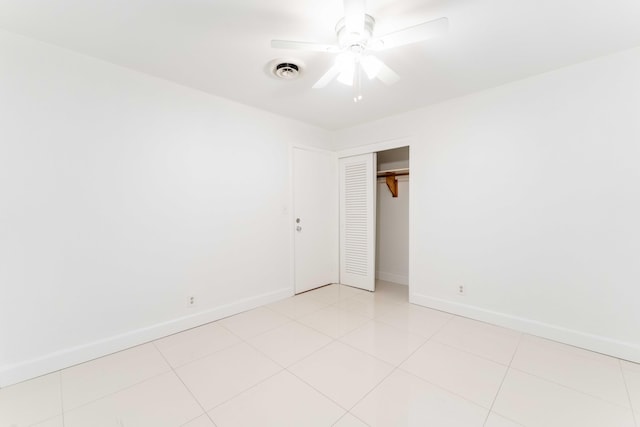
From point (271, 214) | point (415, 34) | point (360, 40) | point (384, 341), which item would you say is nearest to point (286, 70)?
point (360, 40)

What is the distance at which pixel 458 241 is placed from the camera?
9.29 feet

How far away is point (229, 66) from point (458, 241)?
9.42ft

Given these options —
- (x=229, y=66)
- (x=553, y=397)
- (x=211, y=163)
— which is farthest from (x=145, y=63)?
(x=553, y=397)

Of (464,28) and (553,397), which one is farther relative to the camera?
(464,28)

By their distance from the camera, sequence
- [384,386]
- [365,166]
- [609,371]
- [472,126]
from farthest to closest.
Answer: [365,166] < [472,126] < [609,371] < [384,386]

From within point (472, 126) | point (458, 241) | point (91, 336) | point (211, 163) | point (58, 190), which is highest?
point (472, 126)

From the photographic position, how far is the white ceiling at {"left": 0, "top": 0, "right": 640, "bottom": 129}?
5.02 ft

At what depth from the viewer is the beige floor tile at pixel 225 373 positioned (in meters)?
1.65

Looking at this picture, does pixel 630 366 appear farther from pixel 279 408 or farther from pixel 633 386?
pixel 279 408

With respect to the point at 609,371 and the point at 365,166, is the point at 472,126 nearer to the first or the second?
the point at 365,166

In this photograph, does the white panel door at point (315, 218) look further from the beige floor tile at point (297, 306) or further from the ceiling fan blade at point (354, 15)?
the ceiling fan blade at point (354, 15)

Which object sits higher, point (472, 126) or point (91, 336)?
point (472, 126)

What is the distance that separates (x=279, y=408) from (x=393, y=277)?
118 inches

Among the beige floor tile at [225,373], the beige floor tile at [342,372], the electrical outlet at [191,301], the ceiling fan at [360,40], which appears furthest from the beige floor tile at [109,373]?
the ceiling fan at [360,40]
